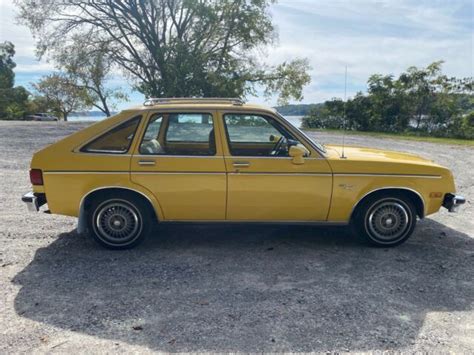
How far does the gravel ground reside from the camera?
9.77 feet

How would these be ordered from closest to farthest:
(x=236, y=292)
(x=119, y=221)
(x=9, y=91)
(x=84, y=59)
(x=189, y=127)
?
(x=236, y=292)
(x=119, y=221)
(x=189, y=127)
(x=84, y=59)
(x=9, y=91)

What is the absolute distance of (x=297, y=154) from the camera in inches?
176

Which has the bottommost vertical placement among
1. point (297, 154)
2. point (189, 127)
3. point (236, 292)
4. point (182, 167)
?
point (236, 292)

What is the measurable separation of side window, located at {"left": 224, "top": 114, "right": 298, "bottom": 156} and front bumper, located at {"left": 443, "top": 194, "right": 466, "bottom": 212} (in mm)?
2045

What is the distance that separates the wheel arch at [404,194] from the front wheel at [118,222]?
2.61m

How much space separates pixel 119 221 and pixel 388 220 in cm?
334

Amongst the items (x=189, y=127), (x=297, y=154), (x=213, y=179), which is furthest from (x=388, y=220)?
(x=189, y=127)

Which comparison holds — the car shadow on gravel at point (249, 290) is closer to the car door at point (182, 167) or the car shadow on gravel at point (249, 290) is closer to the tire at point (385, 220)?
the tire at point (385, 220)

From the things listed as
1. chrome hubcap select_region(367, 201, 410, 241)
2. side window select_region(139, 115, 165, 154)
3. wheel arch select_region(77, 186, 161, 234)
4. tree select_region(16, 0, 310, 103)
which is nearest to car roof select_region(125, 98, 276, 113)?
side window select_region(139, 115, 165, 154)

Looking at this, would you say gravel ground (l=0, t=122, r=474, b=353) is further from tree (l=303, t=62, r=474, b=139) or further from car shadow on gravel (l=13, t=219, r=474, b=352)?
tree (l=303, t=62, r=474, b=139)

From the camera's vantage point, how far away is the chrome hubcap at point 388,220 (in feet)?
15.6

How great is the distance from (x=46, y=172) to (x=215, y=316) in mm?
2701

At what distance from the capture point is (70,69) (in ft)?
76.9

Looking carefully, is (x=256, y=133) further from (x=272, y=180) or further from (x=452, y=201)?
(x=452, y=201)
